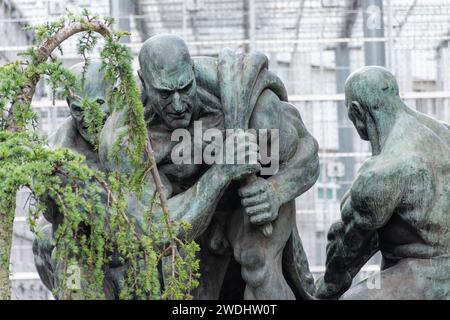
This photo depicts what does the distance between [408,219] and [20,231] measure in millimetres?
6544

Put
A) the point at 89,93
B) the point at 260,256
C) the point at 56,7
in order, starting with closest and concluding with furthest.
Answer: the point at 260,256
the point at 89,93
the point at 56,7

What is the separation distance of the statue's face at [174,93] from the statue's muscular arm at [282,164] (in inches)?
13.3

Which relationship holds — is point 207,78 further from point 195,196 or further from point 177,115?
point 195,196

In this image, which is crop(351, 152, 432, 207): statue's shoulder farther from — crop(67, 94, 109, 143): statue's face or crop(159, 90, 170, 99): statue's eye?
crop(67, 94, 109, 143): statue's face

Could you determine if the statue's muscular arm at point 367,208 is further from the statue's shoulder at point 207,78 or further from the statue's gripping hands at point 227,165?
the statue's shoulder at point 207,78

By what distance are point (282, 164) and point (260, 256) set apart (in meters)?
0.45

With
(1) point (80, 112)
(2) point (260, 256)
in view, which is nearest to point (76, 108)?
(1) point (80, 112)

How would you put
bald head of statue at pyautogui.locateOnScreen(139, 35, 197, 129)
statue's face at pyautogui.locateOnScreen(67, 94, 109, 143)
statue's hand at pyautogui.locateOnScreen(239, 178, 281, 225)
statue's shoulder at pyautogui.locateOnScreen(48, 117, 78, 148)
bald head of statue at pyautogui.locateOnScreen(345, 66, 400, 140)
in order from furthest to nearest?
1. statue's shoulder at pyautogui.locateOnScreen(48, 117, 78, 148)
2. statue's face at pyautogui.locateOnScreen(67, 94, 109, 143)
3. bald head of statue at pyautogui.locateOnScreen(345, 66, 400, 140)
4. statue's hand at pyautogui.locateOnScreen(239, 178, 281, 225)
5. bald head of statue at pyautogui.locateOnScreen(139, 35, 197, 129)

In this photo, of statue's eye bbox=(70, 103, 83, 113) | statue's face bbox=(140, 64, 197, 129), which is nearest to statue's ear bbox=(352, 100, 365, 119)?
statue's face bbox=(140, 64, 197, 129)

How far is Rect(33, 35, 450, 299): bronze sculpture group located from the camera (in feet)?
19.2

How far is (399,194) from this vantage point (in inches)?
229

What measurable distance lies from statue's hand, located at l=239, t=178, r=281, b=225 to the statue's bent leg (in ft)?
0.36

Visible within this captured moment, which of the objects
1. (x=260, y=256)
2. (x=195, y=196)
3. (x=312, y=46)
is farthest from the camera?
(x=312, y=46)
